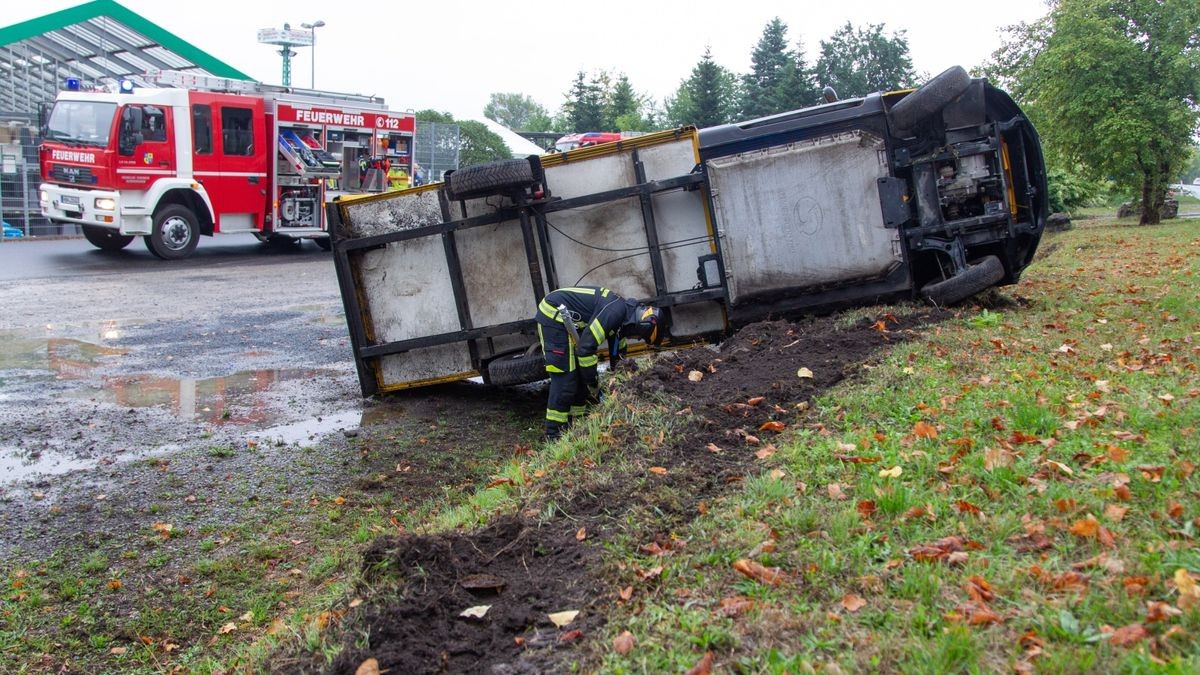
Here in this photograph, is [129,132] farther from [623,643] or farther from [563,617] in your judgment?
[623,643]

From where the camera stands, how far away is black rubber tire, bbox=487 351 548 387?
8148 mm

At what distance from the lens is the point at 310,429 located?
7895 mm

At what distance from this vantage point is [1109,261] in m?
12.9

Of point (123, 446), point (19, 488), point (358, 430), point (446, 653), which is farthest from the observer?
point (358, 430)

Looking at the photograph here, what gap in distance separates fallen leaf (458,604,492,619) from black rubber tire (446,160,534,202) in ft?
15.3

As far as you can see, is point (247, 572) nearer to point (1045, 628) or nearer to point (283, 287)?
point (1045, 628)

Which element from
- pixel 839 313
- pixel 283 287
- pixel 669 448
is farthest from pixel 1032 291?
pixel 283 287

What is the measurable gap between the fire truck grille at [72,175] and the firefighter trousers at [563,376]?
1250 cm

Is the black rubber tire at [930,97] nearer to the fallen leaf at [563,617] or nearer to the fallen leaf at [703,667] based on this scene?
the fallen leaf at [563,617]

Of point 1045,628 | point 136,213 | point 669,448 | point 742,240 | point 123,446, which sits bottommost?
point 1045,628

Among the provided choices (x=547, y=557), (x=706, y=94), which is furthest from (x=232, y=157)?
(x=706, y=94)

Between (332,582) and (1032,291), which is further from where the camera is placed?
(1032,291)

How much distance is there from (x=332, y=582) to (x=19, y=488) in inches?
111

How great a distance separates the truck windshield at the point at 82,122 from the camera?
53.7 feet
